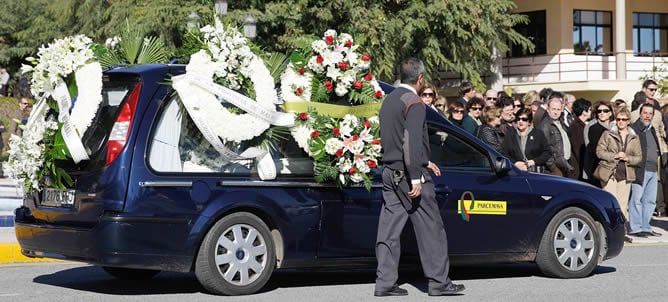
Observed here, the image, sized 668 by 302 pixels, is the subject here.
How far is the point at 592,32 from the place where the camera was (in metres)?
38.9

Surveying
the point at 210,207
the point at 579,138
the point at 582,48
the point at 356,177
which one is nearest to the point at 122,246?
the point at 210,207

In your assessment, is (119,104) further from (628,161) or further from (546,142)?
(628,161)

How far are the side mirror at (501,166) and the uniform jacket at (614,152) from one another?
480cm

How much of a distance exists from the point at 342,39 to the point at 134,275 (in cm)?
275

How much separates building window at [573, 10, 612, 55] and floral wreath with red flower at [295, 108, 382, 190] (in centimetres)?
2901

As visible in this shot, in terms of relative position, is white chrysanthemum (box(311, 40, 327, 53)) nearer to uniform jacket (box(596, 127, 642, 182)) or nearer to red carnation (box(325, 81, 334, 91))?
red carnation (box(325, 81, 334, 91))

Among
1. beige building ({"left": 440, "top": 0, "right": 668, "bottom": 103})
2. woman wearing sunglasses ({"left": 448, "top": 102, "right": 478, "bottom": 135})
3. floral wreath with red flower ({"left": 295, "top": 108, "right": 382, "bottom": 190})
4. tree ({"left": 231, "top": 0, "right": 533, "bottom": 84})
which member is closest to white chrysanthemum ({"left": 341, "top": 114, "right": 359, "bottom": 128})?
floral wreath with red flower ({"left": 295, "top": 108, "right": 382, "bottom": 190})

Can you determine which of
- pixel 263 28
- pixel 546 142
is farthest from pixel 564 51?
pixel 546 142

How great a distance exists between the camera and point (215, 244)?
9.62m

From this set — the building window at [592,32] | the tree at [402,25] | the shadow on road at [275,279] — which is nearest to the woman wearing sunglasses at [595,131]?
the shadow on road at [275,279]

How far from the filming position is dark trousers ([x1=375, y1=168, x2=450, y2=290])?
32.2ft

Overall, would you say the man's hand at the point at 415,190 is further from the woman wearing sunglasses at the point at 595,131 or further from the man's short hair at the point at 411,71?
the woman wearing sunglasses at the point at 595,131

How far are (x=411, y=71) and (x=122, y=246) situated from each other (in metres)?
2.51

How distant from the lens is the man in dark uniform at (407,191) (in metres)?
9.67
